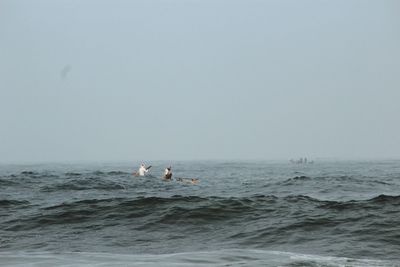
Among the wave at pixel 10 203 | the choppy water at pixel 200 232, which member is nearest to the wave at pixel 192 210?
the choppy water at pixel 200 232

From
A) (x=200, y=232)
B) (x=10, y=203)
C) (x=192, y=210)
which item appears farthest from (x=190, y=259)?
(x=10, y=203)

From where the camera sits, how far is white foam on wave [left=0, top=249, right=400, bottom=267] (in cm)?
898

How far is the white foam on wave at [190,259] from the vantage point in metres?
8.98

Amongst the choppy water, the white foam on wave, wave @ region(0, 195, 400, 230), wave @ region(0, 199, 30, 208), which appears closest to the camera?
the white foam on wave

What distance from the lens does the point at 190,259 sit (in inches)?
378

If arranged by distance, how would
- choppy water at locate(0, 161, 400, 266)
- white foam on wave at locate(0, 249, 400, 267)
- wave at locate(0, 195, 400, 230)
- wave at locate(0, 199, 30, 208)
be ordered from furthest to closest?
Result: wave at locate(0, 199, 30, 208) → wave at locate(0, 195, 400, 230) → choppy water at locate(0, 161, 400, 266) → white foam on wave at locate(0, 249, 400, 267)

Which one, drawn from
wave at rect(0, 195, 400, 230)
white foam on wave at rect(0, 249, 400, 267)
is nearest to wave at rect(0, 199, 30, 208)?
wave at rect(0, 195, 400, 230)

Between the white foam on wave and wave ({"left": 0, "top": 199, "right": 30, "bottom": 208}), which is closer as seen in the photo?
the white foam on wave

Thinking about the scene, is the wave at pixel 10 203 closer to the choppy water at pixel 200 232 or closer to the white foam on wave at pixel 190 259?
the choppy water at pixel 200 232

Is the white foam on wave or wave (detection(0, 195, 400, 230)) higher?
wave (detection(0, 195, 400, 230))

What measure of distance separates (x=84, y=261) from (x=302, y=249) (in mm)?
4502

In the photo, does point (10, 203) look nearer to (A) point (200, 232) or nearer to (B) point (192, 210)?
(B) point (192, 210)

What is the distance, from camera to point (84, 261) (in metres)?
9.50

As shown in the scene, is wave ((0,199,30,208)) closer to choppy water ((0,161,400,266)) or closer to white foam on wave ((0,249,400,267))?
choppy water ((0,161,400,266))
